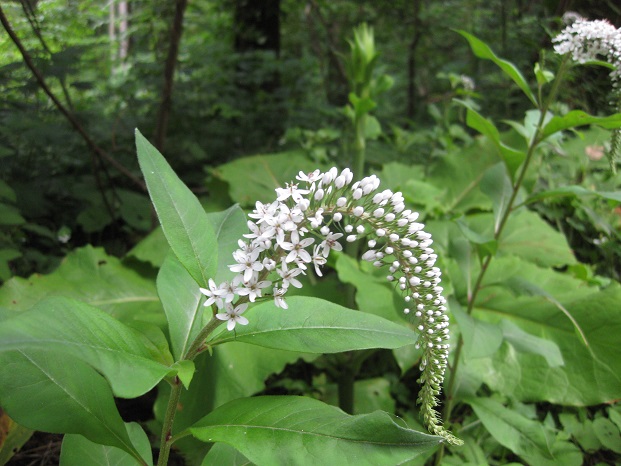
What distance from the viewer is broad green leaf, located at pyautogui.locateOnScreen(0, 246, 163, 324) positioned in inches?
90.0

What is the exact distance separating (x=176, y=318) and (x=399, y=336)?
61 cm

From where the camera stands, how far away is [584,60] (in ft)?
5.90

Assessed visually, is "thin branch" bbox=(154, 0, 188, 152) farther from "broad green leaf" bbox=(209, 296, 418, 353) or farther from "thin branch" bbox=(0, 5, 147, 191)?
"broad green leaf" bbox=(209, 296, 418, 353)

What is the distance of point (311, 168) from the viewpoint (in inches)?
135

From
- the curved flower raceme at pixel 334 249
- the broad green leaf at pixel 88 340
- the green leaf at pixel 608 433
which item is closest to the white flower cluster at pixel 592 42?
the curved flower raceme at pixel 334 249

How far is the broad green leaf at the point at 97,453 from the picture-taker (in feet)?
4.47

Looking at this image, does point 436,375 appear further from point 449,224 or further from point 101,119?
point 101,119

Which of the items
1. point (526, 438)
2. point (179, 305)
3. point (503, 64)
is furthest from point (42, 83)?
point (526, 438)

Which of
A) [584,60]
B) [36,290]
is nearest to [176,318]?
[36,290]

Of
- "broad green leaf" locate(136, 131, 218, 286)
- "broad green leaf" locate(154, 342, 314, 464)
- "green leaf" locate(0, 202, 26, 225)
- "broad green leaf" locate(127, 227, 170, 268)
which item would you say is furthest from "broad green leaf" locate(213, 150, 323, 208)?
"broad green leaf" locate(136, 131, 218, 286)

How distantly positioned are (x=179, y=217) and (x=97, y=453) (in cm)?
74

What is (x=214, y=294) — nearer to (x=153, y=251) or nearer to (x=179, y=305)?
(x=179, y=305)

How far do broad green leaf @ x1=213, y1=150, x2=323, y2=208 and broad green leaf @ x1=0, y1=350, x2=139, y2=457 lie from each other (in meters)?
2.01

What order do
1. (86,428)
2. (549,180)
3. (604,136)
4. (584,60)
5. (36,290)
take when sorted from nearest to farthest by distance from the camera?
(86,428)
(584,60)
(36,290)
(604,136)
(549,180)
